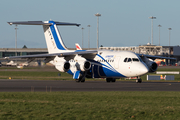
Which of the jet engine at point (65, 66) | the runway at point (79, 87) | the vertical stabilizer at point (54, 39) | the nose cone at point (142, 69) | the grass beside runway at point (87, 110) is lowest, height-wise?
the grass beside runway at point (87, 110)

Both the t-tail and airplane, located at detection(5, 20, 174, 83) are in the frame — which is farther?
the t-tail

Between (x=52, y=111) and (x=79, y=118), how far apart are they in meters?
2.29

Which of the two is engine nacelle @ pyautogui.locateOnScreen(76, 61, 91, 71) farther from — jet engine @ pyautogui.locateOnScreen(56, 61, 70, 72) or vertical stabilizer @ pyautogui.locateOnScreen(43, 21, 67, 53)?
vertical stabilizer @ pyautogui.locateOnScreen(43, 21, 67, 53)

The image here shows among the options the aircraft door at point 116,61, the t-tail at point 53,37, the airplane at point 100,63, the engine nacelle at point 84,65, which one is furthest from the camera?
the t-tail at point 53,37

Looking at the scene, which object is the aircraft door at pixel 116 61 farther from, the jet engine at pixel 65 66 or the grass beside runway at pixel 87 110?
the grass beside runway at pixel 87 110

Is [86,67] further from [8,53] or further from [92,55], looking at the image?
[8,53]

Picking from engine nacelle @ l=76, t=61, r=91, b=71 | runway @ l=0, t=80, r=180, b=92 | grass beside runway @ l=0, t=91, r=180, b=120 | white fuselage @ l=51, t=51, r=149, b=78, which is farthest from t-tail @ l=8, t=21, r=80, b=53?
grass beside runway @ l=0, t=91, r=180, b=120

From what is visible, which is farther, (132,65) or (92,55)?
(92,55)

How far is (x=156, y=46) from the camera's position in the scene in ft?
484

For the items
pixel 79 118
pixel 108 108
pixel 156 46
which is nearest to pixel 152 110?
pixel 108 108

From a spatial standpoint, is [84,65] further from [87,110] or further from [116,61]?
[87,110]

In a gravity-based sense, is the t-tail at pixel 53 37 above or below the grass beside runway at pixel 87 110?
above

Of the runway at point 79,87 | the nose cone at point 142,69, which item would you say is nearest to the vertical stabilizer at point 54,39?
the runway at point 79,87

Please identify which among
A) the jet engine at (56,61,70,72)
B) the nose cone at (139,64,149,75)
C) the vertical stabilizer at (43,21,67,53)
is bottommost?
the nose cone at (139,64,149,75)
